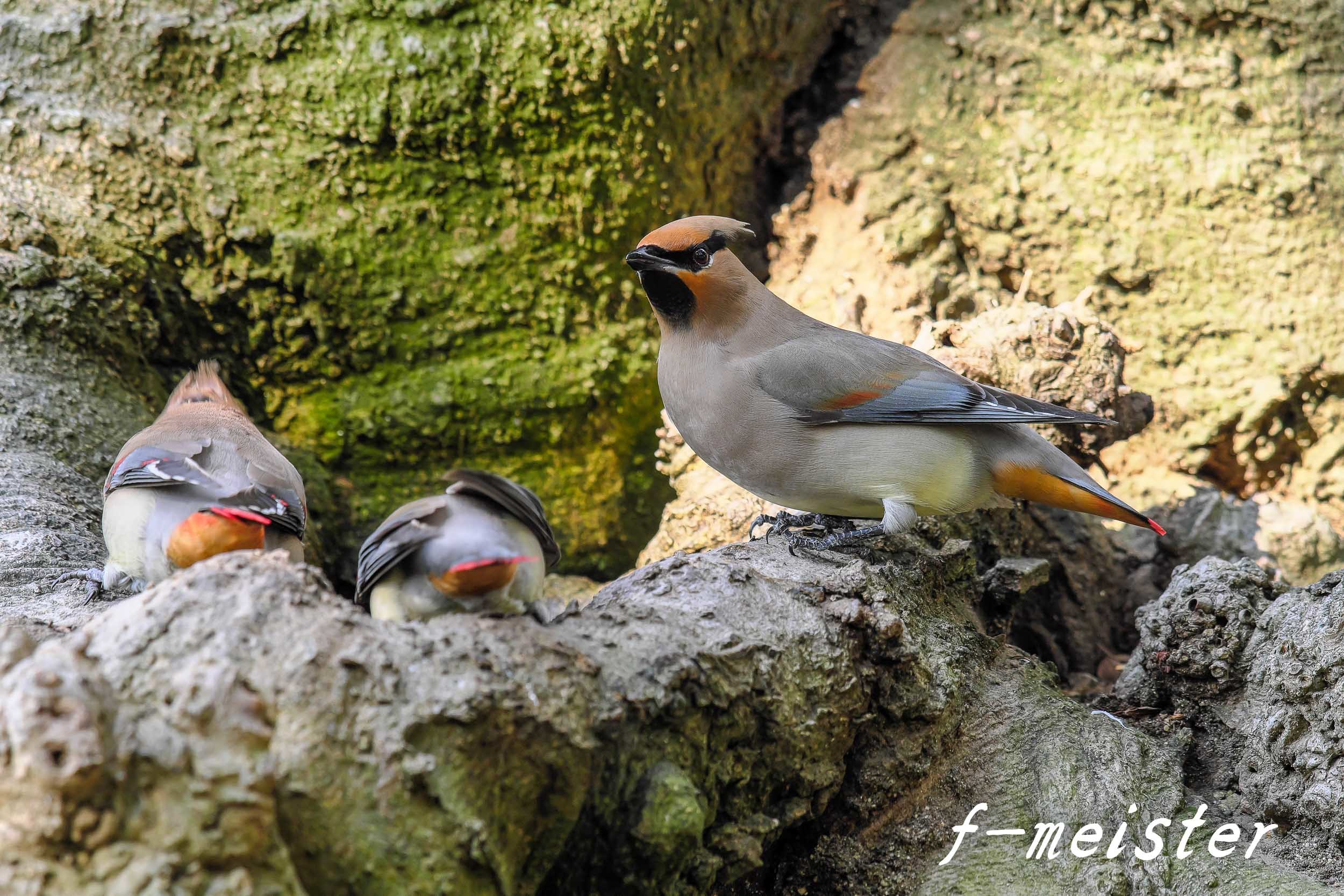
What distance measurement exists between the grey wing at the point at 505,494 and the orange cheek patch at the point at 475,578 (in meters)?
0.13

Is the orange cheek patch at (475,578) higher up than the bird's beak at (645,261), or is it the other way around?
the bird's beak at (645,261)

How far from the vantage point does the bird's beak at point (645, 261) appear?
4176 mm

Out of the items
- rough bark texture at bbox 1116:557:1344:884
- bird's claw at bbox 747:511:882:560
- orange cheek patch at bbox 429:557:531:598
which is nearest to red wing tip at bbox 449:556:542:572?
orange cheek patch at bbox 429:557:531:598

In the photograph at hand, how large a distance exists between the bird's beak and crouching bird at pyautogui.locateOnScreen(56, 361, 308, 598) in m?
1.31

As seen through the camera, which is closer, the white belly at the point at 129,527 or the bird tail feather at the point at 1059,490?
the white belly at the point at 129,527

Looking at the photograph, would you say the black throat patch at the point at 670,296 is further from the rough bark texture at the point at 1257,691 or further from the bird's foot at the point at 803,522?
the rough bark texture at the point at 1257,691

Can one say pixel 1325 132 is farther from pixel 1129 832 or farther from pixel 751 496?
pixel 1129 832

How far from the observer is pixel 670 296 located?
4387 millimetres

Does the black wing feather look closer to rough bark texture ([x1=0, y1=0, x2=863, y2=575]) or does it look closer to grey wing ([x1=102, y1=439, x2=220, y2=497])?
grey wing ([x1=102, y1=439, x2=220, y2=497])

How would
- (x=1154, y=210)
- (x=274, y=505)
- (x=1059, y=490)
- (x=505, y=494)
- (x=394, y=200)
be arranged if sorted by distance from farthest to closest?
(x=1154, y=210), (x=394, y=200), (x=1059, y=490), (x=274, y=505), (x=505, y=494)

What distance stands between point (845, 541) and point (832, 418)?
42 centimetres

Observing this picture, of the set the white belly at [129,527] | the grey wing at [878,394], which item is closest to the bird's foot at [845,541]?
the grey wing at [878,394]

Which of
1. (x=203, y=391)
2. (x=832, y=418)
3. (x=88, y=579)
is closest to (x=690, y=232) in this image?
(x=832, y=418)

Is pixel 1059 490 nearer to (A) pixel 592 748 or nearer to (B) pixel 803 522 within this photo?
(B) pixel 803 522
